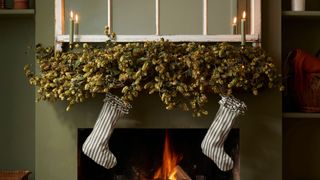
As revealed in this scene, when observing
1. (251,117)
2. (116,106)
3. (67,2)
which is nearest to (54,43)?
(67,2)

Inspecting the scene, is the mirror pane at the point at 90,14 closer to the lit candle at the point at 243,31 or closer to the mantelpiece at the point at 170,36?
the mantelpiece at the point at 170,36

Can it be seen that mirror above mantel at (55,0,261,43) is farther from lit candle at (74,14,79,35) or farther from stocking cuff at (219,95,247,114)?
stocking cuff at (219,95,247,114)

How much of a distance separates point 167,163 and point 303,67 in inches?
39.4

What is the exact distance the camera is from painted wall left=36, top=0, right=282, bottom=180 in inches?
114

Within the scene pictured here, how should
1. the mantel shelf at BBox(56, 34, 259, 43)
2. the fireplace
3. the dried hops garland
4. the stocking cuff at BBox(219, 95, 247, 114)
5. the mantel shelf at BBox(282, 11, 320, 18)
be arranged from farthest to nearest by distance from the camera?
the fireplace → the mantel shelf at BBox(282, 11, 320, 18) → the mantel shelf at BBox(56, 34, 259, 43) → the stocking cuff at BBox(219, 95, 247, 114) → the dried hops garland

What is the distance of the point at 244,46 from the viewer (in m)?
2.75

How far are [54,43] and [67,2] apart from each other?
25cm

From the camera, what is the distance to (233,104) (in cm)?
274

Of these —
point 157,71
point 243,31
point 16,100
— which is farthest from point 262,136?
point 16,100

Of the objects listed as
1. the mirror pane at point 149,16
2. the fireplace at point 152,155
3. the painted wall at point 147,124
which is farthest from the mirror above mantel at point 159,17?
the fireplace at point 152,155

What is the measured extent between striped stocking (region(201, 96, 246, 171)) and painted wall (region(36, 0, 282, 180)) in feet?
0.44

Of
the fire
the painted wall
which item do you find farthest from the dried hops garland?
the fire

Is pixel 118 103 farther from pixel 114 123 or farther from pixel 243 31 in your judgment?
pixel 243 31

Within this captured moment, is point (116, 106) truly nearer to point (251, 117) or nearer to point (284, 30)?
point (251, 117)
